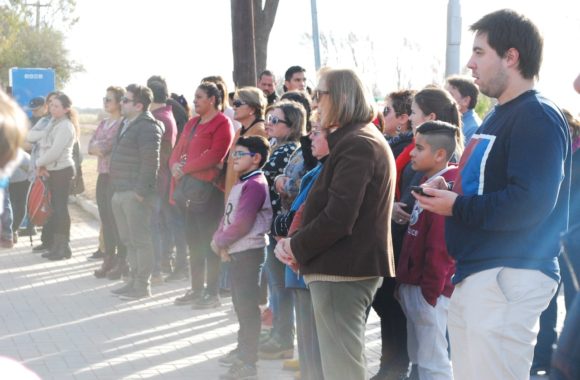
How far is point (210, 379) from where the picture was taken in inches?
273

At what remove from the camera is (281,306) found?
7527 mm

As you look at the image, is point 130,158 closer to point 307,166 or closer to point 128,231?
point 128,231

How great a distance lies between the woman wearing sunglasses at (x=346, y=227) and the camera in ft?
16.1

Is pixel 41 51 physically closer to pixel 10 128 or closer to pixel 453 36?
pixel 453 36

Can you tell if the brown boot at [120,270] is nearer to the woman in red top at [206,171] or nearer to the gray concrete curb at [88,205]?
the woman in red top at [206,171]

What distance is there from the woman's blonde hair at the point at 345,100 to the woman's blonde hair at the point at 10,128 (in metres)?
2.85

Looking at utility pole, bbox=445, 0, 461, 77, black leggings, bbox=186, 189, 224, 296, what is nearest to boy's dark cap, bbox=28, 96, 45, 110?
black leggings, bbox=186, 189, 224, 296

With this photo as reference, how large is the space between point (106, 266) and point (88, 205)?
6976 mm

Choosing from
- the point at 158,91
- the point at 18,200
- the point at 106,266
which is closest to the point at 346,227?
the point at 158,91

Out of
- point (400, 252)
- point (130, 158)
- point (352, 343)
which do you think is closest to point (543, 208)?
point (352, 343)

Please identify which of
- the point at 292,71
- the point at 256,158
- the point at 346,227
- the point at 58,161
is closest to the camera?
the point at 346,227

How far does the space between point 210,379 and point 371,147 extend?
2.70 m

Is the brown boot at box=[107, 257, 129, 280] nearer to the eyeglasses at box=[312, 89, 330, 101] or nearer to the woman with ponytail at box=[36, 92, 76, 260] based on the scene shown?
the woman with ponytail at box=[36, 92, 76, 260]

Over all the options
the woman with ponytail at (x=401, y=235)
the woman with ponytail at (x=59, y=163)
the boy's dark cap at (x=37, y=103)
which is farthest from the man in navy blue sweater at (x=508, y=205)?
the boy's dark cap at (x=37, y=103)
